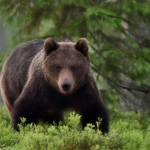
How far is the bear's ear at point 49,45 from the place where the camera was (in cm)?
571

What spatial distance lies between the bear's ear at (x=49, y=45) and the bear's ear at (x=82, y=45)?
38 cm

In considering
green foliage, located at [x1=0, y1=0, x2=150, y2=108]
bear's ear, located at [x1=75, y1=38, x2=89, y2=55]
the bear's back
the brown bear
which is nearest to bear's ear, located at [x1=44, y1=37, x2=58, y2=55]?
the brown bear

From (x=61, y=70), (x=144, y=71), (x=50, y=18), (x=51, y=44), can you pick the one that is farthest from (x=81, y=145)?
(x=50, y=18)

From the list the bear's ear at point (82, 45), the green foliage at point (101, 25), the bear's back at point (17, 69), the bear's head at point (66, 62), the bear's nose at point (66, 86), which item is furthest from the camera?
the green foliage at point (101, 25)

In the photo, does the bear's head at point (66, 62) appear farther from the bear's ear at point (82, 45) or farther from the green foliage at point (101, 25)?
the green foliage at point (101, 25)

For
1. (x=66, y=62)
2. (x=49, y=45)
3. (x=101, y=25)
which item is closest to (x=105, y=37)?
(x=101, y=25)

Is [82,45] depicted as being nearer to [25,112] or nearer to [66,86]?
[66,86]

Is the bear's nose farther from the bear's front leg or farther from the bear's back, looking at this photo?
the bear's back

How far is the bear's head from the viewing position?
5555 millimetres

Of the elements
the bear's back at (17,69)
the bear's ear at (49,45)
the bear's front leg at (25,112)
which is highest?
the bear's ear at (49,45)

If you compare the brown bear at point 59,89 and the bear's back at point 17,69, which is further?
the bear's back at point 17,69

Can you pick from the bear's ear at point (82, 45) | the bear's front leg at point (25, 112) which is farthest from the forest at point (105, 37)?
the bear's ear at point (82, 45)

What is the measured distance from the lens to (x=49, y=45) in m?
5.77

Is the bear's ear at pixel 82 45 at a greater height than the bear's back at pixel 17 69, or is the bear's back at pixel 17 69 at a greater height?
the bear's ear at pixel 82 45
